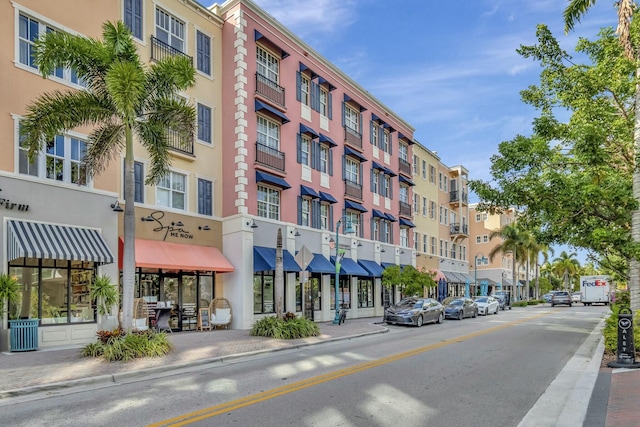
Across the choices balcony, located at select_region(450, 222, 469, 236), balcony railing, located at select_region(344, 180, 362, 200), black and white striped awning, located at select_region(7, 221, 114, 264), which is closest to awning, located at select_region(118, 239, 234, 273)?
black and white striped awning, located at select_region(7, 221, 114, 264)

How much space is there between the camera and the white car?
35031 mm

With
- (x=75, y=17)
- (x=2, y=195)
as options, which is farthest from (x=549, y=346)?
(x=75, y=17)

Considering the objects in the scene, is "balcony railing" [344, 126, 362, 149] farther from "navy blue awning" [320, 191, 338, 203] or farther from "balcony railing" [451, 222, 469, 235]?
"balcony railing" [451, 222, 469, 235]

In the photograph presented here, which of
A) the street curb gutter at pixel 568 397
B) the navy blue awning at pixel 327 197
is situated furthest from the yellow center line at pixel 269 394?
the navy blue awning at pixel 327 197

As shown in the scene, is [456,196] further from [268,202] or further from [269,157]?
[269,157]

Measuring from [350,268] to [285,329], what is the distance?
39.9ft

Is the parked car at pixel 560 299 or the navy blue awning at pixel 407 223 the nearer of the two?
the navy blue awning at pixel 407 223

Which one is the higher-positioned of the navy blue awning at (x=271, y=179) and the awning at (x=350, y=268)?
the navy blue awning at (x=271, y=179)

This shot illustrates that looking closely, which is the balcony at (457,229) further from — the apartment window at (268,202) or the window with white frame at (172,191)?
the window with white frame at (172,191)

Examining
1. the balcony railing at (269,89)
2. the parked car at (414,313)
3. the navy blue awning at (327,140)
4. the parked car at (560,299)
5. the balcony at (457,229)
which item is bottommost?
the parked car at (560,299)

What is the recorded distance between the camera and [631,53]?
46.9ft

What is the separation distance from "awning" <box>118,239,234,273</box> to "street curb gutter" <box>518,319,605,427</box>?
43.8 ft

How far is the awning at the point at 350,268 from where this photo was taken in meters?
28.1

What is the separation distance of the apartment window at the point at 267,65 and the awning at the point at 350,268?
10.4 metres
